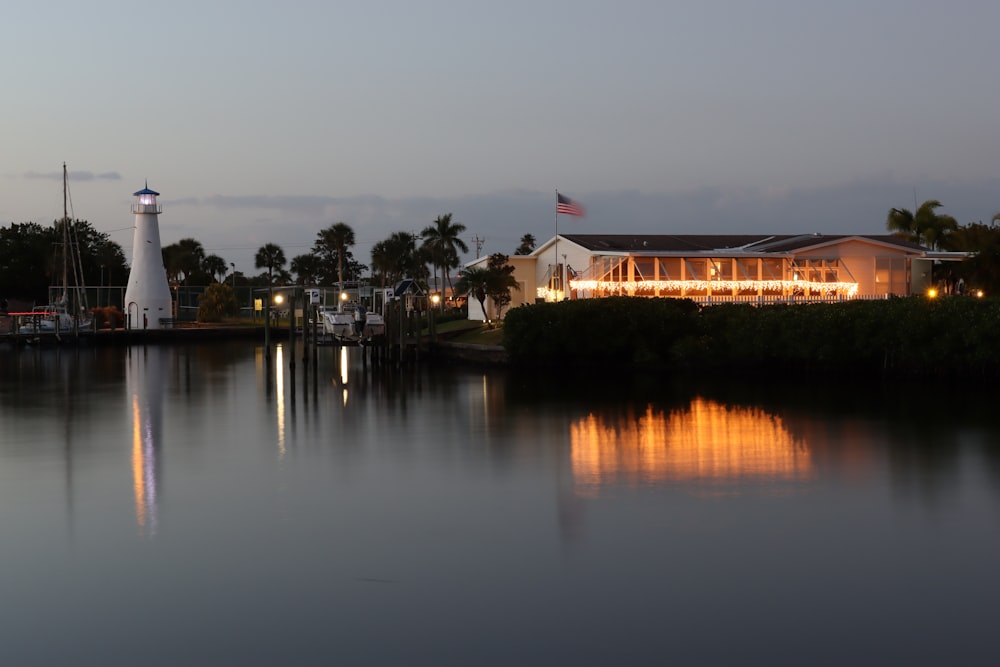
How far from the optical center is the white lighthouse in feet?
218

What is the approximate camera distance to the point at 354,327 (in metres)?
47.3

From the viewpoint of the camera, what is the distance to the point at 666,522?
13.7 m

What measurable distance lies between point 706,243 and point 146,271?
A: 1368 inches

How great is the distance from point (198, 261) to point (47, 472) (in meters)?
81.6

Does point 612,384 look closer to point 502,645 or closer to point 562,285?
point 562,285

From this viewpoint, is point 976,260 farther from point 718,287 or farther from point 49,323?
point 49,323

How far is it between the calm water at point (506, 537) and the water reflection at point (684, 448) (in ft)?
0.34

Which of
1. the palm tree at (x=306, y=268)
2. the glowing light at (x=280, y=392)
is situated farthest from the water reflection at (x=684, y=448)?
the palm tree at (x=306, y=268)

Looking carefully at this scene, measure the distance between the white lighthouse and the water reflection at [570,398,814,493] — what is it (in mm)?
47494

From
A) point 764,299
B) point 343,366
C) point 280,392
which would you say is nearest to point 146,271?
point 343,366

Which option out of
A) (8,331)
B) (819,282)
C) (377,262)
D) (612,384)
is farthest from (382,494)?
(377,262)

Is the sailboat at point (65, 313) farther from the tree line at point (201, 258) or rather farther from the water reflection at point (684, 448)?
the water reflection at point (684, 448)

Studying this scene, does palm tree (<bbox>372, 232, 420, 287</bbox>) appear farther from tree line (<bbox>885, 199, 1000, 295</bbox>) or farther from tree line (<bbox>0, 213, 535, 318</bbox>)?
tree line (<bbox>885, 199, 1000, 295</bbox>)

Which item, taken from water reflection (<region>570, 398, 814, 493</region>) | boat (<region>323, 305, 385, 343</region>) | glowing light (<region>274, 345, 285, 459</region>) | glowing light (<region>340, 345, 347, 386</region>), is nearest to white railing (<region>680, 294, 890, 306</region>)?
boat (<region>323, 305, 385, 343</region>)
